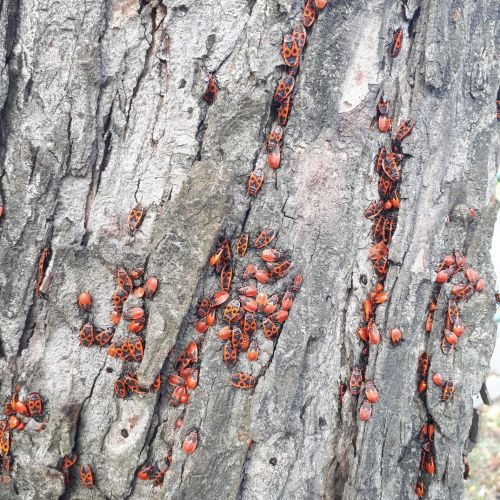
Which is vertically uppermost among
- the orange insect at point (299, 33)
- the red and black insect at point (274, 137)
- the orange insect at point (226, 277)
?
the orange insect at point (299, 33)

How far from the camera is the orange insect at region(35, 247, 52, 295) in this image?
2.85 m

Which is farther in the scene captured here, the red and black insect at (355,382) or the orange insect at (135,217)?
the red and black insect at (355,382)

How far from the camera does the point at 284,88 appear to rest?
2641 millimetres

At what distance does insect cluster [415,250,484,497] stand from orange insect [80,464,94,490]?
200 cm

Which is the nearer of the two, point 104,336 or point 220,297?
point 220,297

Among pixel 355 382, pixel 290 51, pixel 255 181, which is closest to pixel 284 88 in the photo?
pixel 290 51

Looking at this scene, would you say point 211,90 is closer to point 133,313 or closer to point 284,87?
point 284,87

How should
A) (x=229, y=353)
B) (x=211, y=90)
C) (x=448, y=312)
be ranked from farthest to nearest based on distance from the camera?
1. (x=448, y=312)
2. (x=229, y=353)
3. (x=211, y=90)

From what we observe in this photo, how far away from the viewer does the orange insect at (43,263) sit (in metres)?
2.85

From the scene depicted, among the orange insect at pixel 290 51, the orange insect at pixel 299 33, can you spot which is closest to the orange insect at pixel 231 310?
the orange insect at pixel 290 51

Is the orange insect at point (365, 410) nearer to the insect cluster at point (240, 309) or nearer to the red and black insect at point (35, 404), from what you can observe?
the insect cluster at point (240, 309)

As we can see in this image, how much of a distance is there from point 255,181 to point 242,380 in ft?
3.66

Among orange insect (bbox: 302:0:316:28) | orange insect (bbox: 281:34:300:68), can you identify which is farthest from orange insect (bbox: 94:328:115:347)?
orange insect (bbox: 302:0:316:28)

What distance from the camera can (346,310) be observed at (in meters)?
2.91
